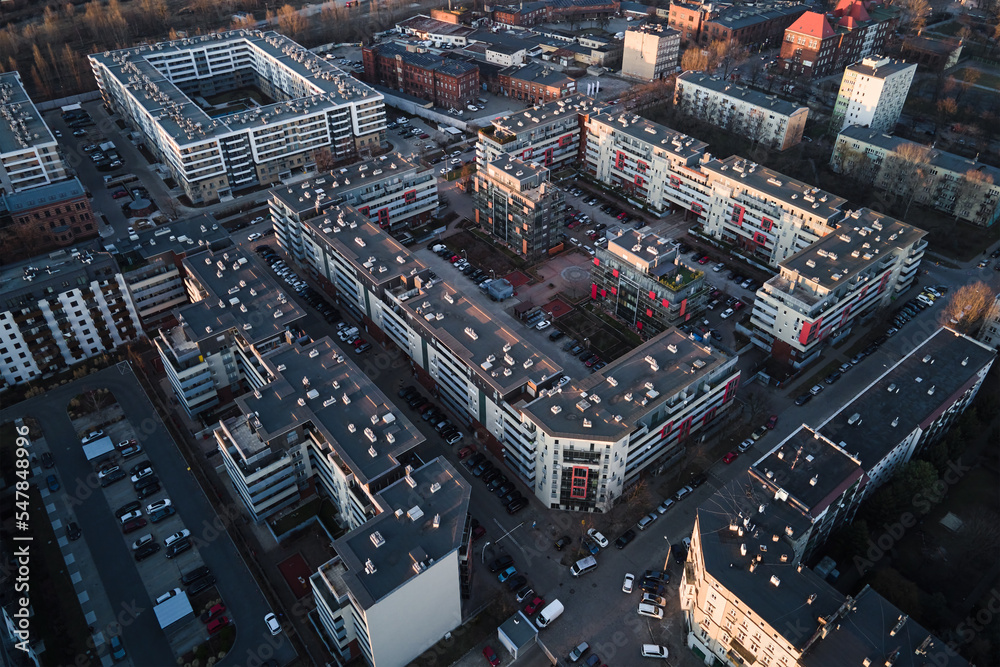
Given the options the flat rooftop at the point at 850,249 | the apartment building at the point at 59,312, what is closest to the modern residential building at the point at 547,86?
the flat rooftop at the point at 850,249

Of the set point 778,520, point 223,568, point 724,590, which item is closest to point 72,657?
point 223,568

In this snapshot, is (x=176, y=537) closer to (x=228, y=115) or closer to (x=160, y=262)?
Result: (x=160, y=262)

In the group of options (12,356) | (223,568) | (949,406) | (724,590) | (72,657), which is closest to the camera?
(724,590)

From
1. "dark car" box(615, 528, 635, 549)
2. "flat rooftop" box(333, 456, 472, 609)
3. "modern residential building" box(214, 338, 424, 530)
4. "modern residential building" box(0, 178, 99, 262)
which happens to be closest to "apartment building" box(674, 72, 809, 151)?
"dark car" box(615, 528, 635, 549)

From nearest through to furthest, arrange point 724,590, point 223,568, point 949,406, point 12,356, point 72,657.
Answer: point 724,590
point 72,657
point 223,568
point 949,406
point 12,356

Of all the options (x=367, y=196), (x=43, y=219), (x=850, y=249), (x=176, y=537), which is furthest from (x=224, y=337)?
(x=850, y=249)

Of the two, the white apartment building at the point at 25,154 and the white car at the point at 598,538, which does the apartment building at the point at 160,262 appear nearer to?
the white apartment building at the point at 25,154

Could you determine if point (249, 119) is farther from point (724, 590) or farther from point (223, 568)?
point (724, 590)
